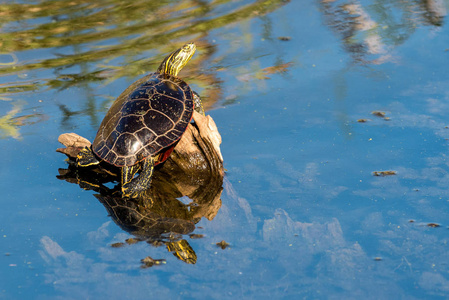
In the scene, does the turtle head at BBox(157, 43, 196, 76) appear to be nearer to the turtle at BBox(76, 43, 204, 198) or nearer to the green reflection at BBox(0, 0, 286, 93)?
the turtle at BBox(76, 43, 204, 198)

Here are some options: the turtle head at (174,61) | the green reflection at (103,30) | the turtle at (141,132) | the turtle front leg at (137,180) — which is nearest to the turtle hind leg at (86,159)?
the turtle at (141,132)

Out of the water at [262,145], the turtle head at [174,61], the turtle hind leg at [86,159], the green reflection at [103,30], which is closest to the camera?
the water at [262,145]

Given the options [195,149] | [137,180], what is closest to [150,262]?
[137,180]

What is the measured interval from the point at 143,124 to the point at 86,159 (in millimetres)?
564

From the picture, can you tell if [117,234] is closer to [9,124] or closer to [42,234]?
[42,234]

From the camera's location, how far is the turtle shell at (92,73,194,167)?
413 centimetres

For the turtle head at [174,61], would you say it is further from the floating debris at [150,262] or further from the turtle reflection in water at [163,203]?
the floating debris at [150,262]

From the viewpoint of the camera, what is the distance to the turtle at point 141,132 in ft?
13.5

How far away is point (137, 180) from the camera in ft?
13.6

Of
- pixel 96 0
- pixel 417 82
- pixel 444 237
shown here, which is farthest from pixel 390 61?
pixel 96 0

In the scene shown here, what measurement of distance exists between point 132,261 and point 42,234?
0.79 metres

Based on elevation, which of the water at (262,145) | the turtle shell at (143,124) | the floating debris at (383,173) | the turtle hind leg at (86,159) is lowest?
the floating debris at (383,173)

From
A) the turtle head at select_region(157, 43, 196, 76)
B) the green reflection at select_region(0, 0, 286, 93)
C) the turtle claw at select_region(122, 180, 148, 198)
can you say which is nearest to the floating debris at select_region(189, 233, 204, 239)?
the turtle claw at select_region(122, 180, 148, 198)

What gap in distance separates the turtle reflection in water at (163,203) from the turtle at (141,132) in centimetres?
15
